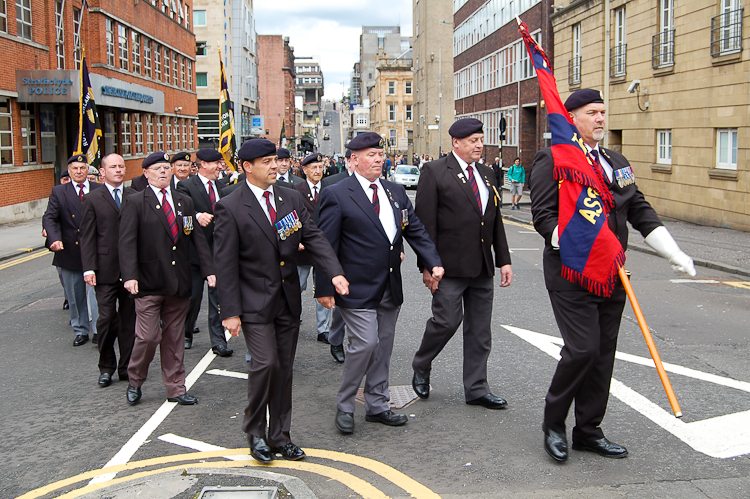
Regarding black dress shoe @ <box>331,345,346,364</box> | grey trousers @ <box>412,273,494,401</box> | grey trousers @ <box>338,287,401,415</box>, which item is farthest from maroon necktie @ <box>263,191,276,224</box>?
black dress shoe @ <box>331,345,346,364</box>

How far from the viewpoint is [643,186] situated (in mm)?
24859

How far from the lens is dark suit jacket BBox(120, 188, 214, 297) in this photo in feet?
20.7

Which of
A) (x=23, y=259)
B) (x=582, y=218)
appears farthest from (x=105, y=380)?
(x=23, y=259)

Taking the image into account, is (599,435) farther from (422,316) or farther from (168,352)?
(422,316)

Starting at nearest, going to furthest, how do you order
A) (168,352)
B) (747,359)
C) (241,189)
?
1. (241,189)
2. (168,352)
3. (747,359)

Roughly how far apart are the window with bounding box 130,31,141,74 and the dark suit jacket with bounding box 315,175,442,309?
127 feet

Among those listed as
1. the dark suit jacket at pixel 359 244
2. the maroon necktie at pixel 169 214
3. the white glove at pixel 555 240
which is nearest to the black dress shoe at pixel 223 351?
the maroon necktie at pixel 169 214

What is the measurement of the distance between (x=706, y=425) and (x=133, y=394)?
454 cm

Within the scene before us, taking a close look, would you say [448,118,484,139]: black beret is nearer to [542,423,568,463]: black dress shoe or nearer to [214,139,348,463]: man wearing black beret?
[214,139,348,463]: man wearing black beret

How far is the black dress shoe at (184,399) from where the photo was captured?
249 inches

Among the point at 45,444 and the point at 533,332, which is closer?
the point at 45,444

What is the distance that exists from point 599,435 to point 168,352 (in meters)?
3.58

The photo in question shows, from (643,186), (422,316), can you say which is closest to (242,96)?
(643,186)

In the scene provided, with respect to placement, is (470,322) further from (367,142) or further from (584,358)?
(367,142)
